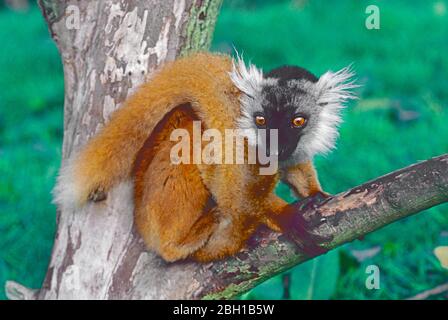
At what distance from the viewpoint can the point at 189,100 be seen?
2646 mm

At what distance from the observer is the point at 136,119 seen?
2.65 meters

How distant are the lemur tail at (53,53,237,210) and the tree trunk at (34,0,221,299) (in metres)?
0.14

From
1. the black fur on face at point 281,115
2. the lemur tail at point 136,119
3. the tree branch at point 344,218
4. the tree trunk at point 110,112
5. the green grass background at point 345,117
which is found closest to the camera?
the tree branch at point 344,218

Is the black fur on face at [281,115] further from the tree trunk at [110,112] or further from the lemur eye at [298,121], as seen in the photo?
the tree trunk at [110,112]

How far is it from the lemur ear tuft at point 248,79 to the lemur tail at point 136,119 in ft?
0.16

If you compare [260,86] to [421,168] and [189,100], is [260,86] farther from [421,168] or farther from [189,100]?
[421,168]

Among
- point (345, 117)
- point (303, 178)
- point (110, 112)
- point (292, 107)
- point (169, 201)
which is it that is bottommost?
point (169, 201)

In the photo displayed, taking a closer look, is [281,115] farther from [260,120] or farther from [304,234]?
[304,234]

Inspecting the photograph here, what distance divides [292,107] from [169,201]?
67 cm

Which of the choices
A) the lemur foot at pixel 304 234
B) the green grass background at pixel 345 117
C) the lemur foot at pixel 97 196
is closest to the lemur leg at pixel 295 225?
the lemur foot at pixel 304 234

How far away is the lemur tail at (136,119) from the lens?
2641mm

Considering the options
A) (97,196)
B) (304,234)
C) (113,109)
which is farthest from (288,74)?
(97,196)

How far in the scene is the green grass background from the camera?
12.7ft
